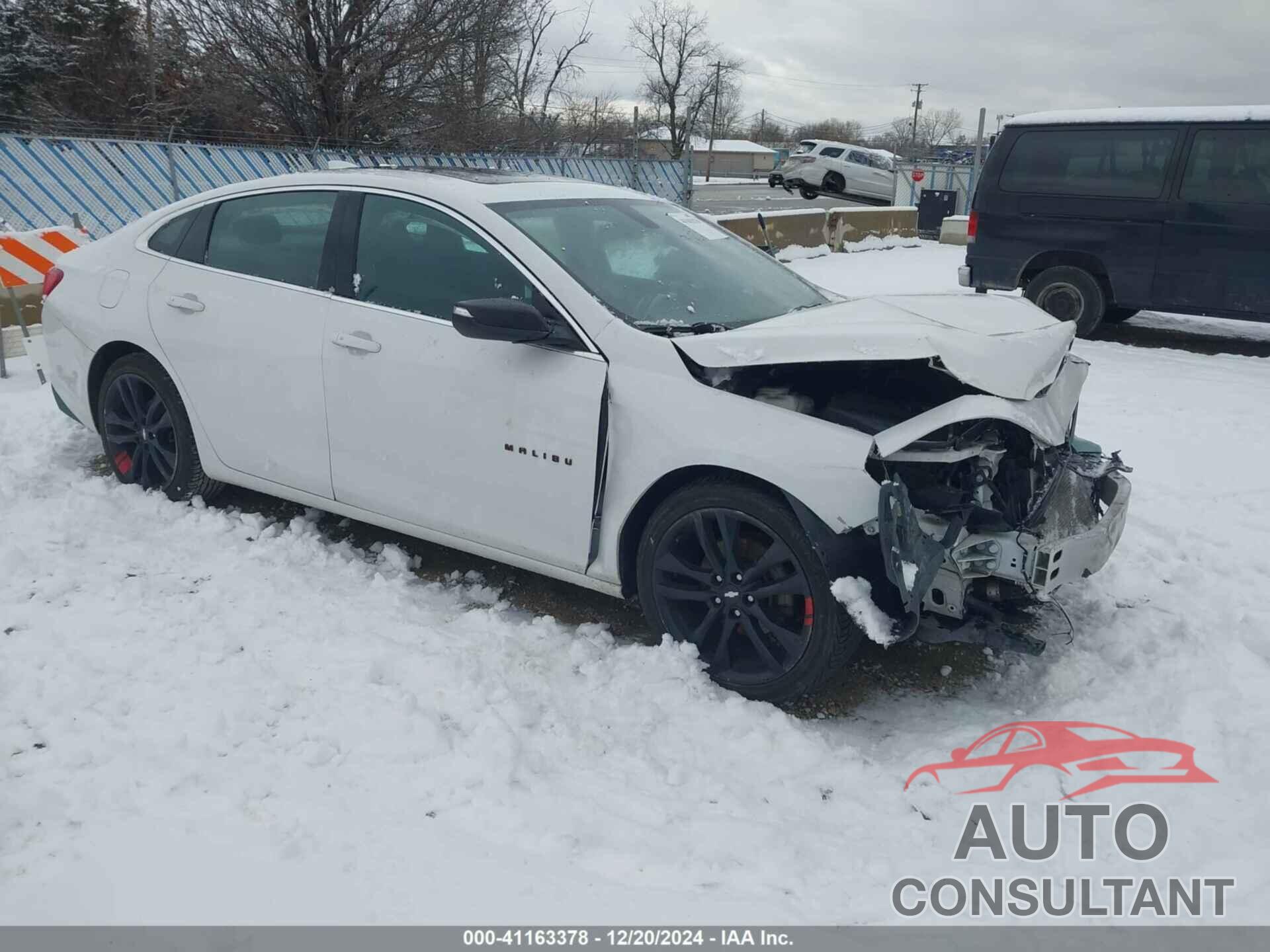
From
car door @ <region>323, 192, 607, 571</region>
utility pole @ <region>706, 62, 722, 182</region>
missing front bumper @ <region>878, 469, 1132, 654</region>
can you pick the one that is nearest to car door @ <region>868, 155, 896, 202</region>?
car door @ <region>323, 192, 607, 571</region>

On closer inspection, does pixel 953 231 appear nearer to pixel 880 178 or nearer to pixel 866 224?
pixel 866 224

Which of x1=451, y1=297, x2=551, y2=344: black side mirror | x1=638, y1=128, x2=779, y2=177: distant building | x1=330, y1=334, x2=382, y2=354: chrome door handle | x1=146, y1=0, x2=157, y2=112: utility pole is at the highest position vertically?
x1=638, y1=128, x2=779, y2=177: distant building

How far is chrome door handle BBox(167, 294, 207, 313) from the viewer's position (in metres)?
4.48

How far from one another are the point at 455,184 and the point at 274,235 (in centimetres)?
92

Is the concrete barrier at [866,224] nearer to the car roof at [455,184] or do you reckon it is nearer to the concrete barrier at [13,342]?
the concrete barrier at [13,342]

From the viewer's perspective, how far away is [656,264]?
3.98 m

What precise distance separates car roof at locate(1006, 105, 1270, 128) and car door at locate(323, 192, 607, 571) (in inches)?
305

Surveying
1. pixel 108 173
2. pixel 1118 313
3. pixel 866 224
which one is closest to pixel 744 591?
pixel 1118 313

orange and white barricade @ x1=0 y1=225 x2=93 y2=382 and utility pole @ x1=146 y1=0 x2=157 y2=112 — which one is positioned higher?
utility pole @ x1=146 y1=0 x2=157 y2=112

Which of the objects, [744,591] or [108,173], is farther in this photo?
[108,173]

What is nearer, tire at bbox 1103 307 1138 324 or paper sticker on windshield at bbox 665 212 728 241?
paper sticker on windshield at bbox 665 212 728 241

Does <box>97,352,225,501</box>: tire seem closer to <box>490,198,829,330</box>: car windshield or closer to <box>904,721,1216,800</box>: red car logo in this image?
<box>490,198,829,330</box>: car windshield

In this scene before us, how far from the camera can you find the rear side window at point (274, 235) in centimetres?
423
